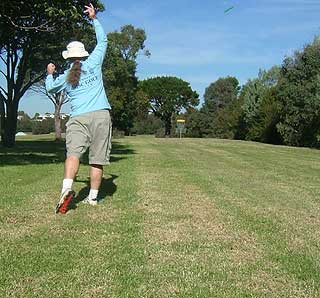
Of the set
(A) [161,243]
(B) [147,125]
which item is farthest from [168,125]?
(A) [161,243]

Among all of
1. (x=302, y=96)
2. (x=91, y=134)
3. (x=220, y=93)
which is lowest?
(x=91, y=134)

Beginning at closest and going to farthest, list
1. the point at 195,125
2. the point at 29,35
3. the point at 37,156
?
the point at 37,156 < the point at 29,35 < the point at 195,125

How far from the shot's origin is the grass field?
3.87 meters

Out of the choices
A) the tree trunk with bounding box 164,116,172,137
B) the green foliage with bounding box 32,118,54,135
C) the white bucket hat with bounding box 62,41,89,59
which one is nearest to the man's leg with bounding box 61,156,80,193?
the white bucket hat with bounding box 62,41,89,59

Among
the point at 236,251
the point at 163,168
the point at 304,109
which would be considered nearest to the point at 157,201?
the point at 236,251

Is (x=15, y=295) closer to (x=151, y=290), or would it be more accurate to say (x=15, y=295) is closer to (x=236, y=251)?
(x=151, y=290)

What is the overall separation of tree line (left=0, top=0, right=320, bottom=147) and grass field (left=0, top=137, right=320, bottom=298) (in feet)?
24.7

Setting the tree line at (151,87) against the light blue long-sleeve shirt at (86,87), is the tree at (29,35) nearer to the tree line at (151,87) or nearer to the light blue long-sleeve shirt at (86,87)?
the tree line at (151,87)

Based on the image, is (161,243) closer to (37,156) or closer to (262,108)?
(37,156)

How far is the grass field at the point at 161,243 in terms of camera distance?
3.87 metres

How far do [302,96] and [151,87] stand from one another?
196ft

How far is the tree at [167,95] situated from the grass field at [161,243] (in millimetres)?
83260

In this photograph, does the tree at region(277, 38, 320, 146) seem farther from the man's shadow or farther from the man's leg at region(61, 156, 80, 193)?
the man's leg at region(61, 156, 80, 193)

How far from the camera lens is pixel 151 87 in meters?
93.3
